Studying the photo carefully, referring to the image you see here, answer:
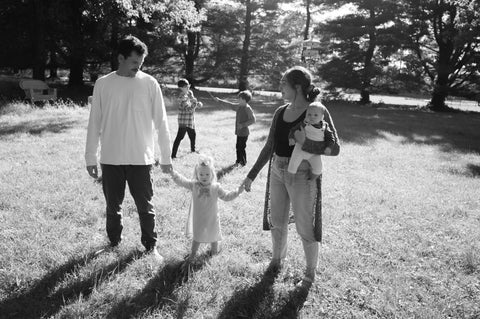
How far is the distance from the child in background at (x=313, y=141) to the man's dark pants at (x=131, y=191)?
5.13 feet

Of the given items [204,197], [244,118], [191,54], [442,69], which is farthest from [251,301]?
[191,54]

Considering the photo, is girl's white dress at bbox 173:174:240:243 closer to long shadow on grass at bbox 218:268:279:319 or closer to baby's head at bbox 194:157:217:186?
baby's head at bbox 194:157:217:186

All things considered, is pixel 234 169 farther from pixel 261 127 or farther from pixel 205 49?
pixel 205 49

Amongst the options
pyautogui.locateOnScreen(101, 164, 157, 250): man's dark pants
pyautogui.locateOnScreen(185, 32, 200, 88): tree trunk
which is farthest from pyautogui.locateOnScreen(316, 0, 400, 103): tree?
pyautogui.locateOnScreen(101, 164, 157, 250): man's dark pants

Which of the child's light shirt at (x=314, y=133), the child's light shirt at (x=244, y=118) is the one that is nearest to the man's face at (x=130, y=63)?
the child's light shirt at (x=314, y=133)

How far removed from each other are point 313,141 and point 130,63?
1.93 meters

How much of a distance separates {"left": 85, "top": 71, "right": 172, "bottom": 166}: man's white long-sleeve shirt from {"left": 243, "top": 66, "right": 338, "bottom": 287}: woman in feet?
4.03

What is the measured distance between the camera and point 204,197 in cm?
384

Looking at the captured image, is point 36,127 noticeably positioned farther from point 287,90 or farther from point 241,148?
point 287,90

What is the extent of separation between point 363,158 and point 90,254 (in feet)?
25.7

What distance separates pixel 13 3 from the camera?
18.7 m

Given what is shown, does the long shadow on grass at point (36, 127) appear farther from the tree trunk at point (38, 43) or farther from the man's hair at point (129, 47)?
the tree trunk at point (38, 43)

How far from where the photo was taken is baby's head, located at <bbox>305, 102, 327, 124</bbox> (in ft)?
10.0

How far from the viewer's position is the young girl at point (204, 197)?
378cm
